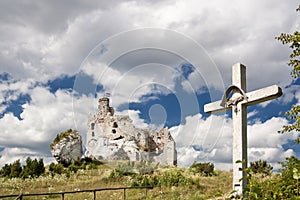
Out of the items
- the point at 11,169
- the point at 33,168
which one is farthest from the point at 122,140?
the point at 33,168

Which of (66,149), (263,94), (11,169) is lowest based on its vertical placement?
(11,169)

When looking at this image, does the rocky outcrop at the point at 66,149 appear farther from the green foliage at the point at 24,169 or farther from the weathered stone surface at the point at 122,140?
the weathered stone surface at the point at 122,140

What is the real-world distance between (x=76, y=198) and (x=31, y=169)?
14.9m

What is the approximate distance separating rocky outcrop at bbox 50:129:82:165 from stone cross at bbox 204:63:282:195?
100 feet

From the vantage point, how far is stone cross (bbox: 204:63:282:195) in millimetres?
5719

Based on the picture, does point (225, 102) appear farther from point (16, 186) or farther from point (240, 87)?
point (16, 186)

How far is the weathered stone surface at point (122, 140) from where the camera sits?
41.7 m

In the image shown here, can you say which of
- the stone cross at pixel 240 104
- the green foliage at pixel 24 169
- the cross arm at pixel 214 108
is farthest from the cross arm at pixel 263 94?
the green foliage at pixel 24 169

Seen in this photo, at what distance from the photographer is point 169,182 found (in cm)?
1538

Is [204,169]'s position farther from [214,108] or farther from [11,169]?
[11,169]

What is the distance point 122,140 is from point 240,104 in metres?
40.4

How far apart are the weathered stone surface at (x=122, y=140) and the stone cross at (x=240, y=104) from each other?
31894 mm

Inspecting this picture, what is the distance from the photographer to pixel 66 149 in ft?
115

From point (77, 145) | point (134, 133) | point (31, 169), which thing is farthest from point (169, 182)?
point (134, 133)
